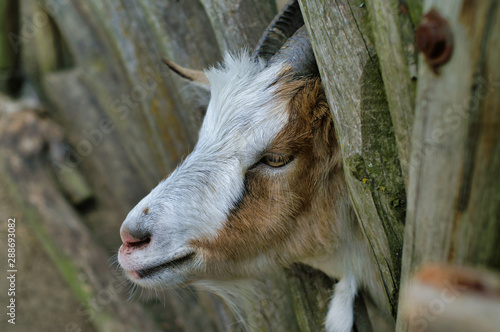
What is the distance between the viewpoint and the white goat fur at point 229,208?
1905mm

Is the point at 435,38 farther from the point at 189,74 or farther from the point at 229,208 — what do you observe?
the point at 189,74

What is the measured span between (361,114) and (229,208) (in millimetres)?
758

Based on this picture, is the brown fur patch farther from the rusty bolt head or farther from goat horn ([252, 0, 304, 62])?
the rusty bolt head

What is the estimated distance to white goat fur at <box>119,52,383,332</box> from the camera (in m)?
1.91

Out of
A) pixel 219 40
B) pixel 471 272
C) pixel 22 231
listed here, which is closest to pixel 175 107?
pixel 219 40

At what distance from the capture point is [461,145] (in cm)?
98

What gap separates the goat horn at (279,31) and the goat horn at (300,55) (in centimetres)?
14

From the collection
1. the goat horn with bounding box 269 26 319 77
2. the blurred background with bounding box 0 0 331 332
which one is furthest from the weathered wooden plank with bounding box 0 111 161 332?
the goat horn with bounding box 269 26 319 77

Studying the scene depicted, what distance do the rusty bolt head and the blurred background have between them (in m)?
1.61

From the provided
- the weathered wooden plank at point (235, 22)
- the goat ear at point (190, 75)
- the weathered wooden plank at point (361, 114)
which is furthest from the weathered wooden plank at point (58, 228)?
the weathered wooden plank at point (361, 114)

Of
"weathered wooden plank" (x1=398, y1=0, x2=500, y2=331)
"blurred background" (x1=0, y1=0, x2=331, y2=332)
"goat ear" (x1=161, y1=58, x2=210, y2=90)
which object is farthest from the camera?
"blurred background" (x1=0, y1=0, x2=331, y2=332)

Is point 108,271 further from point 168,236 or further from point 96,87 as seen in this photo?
point 168,236

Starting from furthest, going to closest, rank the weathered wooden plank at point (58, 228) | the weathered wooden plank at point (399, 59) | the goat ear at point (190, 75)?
the weathered wooden plank at point (58, 228) < the goat ear at point (190, 75) < the weathered wooden plank at point (399, 59)

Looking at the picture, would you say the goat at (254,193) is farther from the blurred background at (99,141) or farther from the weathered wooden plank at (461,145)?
the weathered wooden plank at (461,145)
